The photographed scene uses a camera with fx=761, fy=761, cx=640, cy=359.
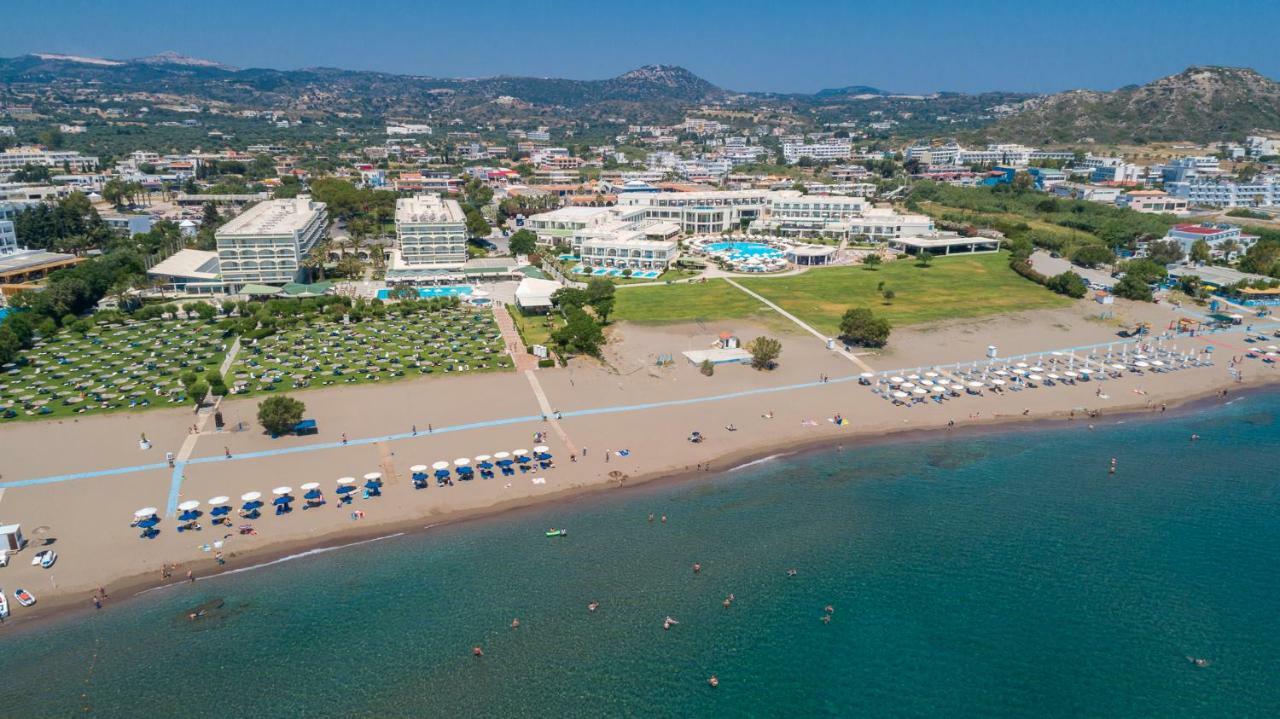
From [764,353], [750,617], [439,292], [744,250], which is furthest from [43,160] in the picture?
[750,617]

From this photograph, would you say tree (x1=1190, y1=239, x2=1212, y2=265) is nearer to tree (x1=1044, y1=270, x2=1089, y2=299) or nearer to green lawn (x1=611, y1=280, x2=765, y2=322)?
tree (x1=1044, y1=270, x2=1089, y2=299)

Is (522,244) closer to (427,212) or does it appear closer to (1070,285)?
(427,212)

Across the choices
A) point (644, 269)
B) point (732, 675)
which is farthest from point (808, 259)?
point (732, 675)

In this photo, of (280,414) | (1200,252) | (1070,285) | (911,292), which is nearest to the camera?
(280,414)

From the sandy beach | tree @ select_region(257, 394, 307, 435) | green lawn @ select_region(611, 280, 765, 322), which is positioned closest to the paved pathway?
the sandy beach

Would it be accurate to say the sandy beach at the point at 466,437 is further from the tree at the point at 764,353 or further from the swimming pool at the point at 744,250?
the swimming pool at the point at 744,250

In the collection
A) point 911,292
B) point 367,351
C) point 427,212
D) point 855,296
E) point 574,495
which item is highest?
point 427,212

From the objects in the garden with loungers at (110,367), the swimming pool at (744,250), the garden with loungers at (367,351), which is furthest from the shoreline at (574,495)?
the swimming pool at (744,250)
